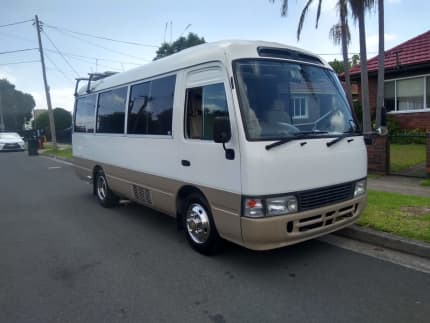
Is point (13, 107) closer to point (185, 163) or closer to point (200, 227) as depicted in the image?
point (185, 163)

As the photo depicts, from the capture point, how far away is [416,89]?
15.5m

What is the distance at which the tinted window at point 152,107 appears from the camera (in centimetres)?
525

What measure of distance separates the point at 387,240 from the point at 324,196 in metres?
1.24

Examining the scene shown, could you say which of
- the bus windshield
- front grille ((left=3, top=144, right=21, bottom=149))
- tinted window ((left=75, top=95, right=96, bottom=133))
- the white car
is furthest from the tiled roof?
front grille ((left=3, top=144, right=21, bottom=149))

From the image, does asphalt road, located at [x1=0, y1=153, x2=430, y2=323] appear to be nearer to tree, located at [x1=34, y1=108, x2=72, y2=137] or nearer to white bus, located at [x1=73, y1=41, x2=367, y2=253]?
white bus, located at [x1=73, y1=41, x2=367, y2=253]

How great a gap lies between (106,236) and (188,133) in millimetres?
2298

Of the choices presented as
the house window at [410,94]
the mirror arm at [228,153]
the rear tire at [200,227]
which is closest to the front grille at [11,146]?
the house window at [410,94]

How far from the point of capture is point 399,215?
5.53m

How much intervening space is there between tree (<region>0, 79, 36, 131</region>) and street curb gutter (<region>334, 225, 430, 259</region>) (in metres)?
71.1

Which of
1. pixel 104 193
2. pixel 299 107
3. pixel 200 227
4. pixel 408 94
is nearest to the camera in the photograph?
pixel 299 107

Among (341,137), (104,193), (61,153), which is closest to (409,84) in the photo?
(341,137)

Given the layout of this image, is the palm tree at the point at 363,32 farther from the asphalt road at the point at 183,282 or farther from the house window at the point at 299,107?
the asphalt road at the point at 183,282

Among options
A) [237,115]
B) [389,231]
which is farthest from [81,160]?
[389,231]

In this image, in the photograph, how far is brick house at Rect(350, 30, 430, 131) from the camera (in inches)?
598
